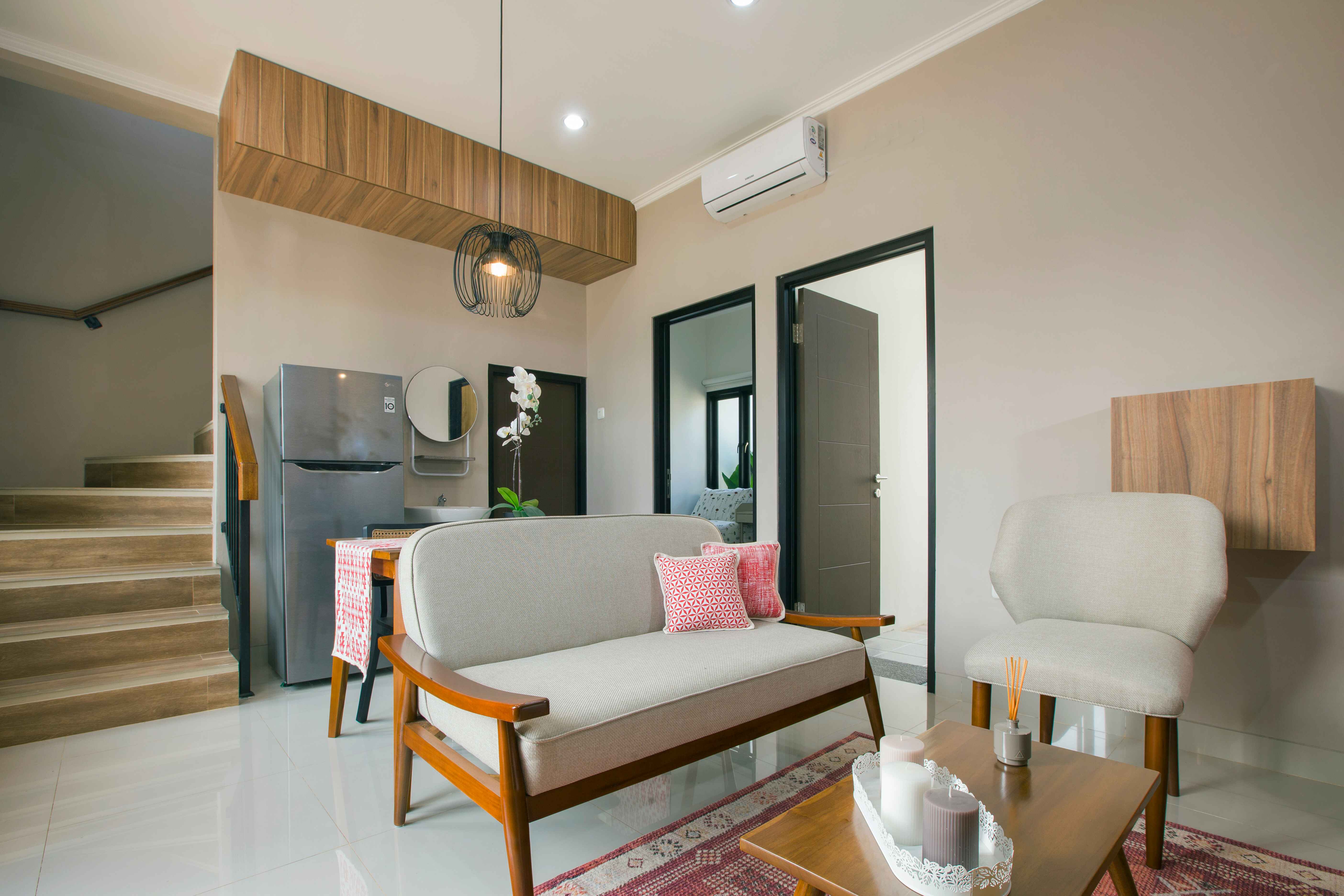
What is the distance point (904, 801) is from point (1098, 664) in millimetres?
974

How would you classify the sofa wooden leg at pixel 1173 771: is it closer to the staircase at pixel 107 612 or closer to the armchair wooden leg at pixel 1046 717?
the armchair wooden leg at pixel 1046 717

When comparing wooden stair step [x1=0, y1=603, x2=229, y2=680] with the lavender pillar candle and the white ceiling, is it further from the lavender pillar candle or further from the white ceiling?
the lavender pillar candle

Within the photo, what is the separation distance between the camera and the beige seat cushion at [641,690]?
143cm

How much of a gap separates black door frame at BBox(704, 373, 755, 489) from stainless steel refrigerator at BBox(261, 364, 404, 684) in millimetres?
3581

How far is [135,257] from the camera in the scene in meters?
4.48

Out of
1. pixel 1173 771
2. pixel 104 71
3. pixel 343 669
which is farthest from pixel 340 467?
pixel 1173 771

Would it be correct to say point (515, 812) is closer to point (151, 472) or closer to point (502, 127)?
point (502, 127)

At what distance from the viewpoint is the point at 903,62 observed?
3135 millimetres

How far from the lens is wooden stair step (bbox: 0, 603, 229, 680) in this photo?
2.59m

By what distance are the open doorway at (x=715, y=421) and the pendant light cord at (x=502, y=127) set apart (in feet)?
6.81

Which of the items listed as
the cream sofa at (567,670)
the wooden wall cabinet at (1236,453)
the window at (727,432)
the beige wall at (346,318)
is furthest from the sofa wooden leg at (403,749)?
the window at (727,432)

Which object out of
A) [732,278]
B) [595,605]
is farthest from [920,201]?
[595,605]

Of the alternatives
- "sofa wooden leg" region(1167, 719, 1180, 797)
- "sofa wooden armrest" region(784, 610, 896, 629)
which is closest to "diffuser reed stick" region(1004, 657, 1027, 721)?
"sofa wooden armrest" region(784, 610, 896, 629)

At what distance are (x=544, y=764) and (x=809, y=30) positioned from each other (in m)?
3.13
